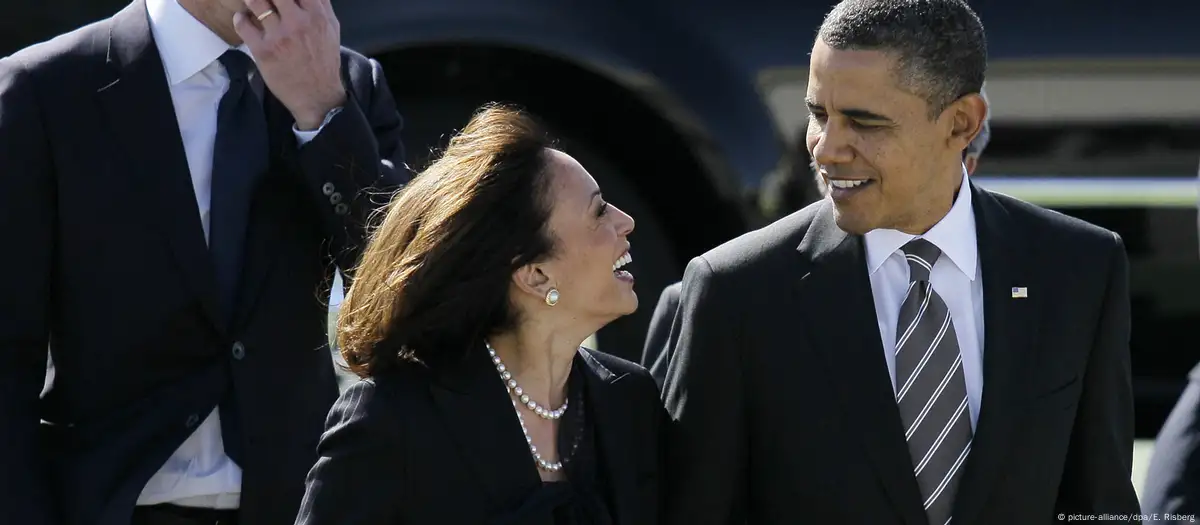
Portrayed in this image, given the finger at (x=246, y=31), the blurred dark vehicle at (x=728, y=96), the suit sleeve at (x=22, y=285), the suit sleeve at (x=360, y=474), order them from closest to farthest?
1. the suit sleeve at (x=360, y=474)
2. the suit sleeve at (x=22, y=285)
3. the finger at (x=246, y=31)
4. the blurred dark vehicle at (x=728, y=96)

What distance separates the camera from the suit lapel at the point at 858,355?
207cm

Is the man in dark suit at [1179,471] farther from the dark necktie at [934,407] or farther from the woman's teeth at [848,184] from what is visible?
the woman's teeth at [848,184]

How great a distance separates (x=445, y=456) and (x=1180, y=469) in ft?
3.98

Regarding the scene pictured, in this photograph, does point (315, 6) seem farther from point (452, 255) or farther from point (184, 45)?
point (452, 255)

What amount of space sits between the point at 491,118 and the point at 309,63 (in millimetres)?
346

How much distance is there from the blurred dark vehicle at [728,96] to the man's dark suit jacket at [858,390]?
1926 mm

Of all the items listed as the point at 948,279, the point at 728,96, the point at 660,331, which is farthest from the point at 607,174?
the point at 948,279

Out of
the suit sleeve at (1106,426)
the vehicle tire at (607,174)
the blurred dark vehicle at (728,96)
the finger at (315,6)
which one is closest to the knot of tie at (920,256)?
the suit sleeve at (1106,426)

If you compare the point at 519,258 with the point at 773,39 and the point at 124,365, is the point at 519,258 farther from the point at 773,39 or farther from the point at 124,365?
the point at 773,39

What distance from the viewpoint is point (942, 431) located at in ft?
6.93

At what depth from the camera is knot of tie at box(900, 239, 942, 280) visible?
215cm

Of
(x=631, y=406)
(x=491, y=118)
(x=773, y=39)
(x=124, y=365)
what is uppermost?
(x=491, y=118)

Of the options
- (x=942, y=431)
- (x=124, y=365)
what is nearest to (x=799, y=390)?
(x=942, y=431)

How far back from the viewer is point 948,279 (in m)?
2.18
